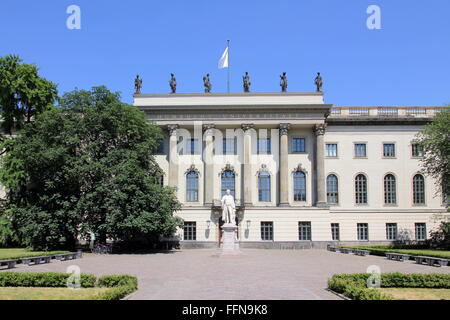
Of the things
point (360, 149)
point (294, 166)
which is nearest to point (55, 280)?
point (294, 166)

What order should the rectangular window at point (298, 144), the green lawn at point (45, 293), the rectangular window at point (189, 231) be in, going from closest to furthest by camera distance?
the green lawn at point (45, 293), the rectangular window at point (189, 231), the rectangular window at point (298, 144)

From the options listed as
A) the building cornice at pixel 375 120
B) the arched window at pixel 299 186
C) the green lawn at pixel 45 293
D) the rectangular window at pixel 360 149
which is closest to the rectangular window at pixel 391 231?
the rectangular window at pixel 360 149

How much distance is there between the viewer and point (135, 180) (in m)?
43.4

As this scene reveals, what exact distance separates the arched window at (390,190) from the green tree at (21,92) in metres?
40.6

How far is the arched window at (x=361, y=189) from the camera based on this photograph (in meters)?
59.9

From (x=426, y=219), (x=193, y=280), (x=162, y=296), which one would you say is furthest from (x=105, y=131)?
(x=426, y=219)

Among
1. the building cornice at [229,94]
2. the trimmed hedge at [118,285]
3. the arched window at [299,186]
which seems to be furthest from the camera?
the arched window at [299,186]

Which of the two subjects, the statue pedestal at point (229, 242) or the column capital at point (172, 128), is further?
the column capital at point (172, 128)

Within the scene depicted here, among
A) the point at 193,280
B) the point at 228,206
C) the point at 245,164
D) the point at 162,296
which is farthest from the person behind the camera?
the point at 245,164

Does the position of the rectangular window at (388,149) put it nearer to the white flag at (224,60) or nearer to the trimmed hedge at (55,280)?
the white flag at (224,60)

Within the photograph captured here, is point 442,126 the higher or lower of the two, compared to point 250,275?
higher

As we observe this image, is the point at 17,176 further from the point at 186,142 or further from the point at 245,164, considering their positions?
the point at 245,164

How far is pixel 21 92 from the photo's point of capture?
44.7 m

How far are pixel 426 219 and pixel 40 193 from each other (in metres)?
45.1
